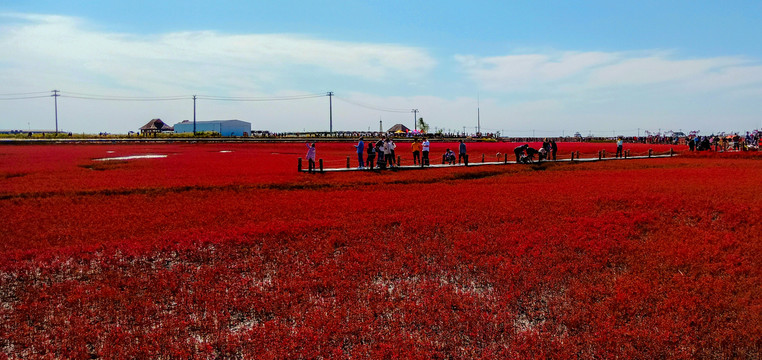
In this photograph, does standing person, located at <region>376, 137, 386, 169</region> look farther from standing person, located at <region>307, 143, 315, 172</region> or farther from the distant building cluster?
the distant building cluster

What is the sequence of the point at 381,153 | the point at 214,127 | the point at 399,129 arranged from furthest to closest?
the point at 214,127 < the point at 399,129 < the point at 381,153

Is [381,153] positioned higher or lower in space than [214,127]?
lower

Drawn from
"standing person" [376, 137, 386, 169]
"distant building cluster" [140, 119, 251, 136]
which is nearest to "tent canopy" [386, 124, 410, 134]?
"distant building cluster" [140, 119, 251, 136]

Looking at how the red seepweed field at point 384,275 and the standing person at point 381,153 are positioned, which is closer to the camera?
the red seepweed field at point 384,275

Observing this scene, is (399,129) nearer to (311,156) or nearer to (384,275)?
(311,156)

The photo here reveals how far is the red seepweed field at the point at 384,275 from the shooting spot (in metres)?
8.76

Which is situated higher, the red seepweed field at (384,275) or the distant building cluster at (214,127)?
the distant building cluster at (214,127)

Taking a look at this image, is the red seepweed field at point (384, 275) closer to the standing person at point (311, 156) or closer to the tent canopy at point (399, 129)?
the standing person at point (311, 156)

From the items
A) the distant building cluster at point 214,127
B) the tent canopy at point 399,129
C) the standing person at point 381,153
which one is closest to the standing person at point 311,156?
the standing person at point 381,153

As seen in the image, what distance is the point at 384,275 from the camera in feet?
39.9

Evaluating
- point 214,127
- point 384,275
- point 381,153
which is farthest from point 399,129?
point 384,275

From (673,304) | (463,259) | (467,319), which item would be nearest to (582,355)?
(467,319)

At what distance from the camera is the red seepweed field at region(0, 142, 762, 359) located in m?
8.76

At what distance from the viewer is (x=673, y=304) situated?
10.2m
